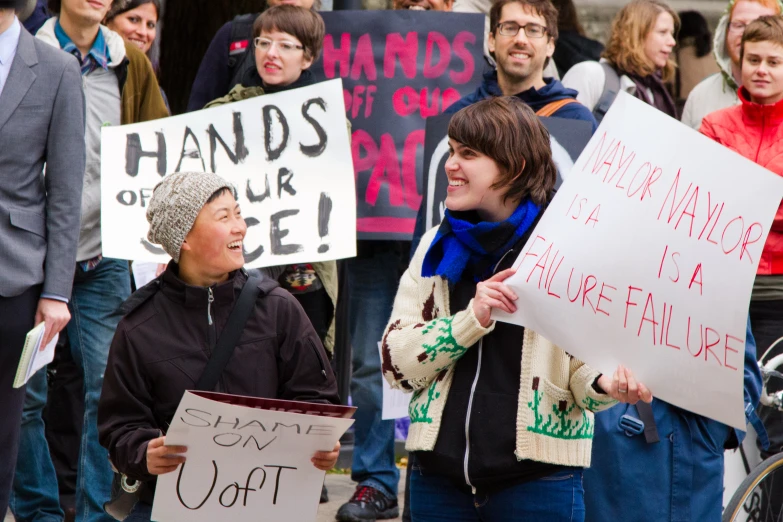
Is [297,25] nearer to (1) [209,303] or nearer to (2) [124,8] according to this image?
(2) [124,8]

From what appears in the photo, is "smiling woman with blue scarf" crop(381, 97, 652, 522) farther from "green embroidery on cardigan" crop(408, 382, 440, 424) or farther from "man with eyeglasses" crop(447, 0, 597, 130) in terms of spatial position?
"man with eyeglasses" crop(447, 0, 597, 130)

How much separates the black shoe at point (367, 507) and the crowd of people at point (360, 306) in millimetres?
10

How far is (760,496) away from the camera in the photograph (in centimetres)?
451

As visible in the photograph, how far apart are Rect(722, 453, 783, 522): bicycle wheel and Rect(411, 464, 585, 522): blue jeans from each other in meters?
1.42

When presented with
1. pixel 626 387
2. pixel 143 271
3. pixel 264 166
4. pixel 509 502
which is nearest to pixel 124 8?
pixel 264 166

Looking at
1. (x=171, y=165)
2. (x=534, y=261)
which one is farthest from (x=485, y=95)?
(x=534, y=261)

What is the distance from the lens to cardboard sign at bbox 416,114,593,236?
4676 millimetres

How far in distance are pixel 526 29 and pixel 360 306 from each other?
60.9 inches

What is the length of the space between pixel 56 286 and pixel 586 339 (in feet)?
6.31

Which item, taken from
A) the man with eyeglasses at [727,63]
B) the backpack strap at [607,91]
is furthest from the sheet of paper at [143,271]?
the man with eyeglasses at [727,63]

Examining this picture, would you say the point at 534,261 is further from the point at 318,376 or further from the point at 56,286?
the point at 56,286

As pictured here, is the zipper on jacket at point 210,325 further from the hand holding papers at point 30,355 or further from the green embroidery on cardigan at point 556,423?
the green embroidery on cardigan at point 556,423

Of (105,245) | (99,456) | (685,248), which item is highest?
(685,248)

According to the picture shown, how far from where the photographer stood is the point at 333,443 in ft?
10.6
